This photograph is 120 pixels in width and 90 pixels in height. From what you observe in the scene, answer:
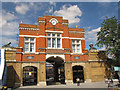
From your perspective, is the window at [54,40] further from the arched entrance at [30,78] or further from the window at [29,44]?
the arched entrance at [30,78]

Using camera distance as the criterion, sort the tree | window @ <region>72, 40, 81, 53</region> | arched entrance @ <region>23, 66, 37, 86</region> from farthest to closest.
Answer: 1. arched entrance @ <region>23, 66, 37, 86</region>
2. window @ <region>72, 40, 81, 53</region>
3. the tree

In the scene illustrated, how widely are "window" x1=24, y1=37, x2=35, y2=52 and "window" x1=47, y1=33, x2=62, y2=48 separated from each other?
308 cm

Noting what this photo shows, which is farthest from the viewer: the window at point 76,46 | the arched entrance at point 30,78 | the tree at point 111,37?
the arched entrance at point 30,78

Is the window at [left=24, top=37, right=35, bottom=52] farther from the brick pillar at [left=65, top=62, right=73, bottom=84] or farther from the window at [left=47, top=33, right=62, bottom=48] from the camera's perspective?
the brick pillar at [left=65, top=62, right=73, bottom=84]

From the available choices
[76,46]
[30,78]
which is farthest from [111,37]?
[30,78]

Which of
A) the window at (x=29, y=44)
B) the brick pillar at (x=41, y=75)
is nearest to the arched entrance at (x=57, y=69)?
the brick pillar at (x=41, y=75)

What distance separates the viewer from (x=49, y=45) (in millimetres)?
24766

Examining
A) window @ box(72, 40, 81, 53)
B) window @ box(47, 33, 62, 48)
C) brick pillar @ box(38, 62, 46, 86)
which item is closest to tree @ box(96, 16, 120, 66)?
window @ box(72, 40, 81, 53)

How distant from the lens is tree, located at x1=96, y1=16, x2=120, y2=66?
71.7 ft

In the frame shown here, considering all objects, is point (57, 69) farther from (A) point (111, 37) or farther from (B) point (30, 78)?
(A) point (111, 37)

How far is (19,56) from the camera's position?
2225 centimetres

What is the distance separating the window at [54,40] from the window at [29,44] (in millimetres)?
3081

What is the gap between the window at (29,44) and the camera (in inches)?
941

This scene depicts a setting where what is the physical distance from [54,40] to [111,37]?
11.0 m
